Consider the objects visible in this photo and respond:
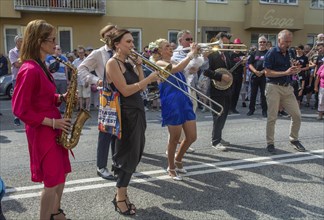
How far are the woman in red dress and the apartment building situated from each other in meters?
16.1

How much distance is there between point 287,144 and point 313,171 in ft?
4.76

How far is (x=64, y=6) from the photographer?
1827cm

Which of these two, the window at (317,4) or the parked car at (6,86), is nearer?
the parked car at (6,86)

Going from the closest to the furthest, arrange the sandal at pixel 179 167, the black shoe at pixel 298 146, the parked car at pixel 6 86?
the sandal at pixel 179 167 < the black shoe at pixel 298 146 < the parked car at pixel 6 86

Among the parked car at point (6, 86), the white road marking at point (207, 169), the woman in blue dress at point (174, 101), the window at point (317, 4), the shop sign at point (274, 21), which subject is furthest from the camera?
the window at point (317, 4)

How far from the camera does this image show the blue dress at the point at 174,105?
452cm

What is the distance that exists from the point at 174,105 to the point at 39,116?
6.77 feet

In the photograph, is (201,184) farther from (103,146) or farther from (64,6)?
(64,6)

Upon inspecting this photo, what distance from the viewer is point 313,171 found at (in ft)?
16.7

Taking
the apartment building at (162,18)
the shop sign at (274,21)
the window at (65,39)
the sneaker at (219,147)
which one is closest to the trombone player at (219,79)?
the sneaker at (219,147)

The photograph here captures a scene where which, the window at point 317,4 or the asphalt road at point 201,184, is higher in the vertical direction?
the window at point 317,4

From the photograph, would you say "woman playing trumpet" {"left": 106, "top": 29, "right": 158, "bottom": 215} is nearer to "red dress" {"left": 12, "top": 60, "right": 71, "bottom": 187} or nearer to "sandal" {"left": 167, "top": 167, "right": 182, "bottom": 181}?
"red dress" {"left": 12, "top": 60, "right": 71, "bottom": 187}

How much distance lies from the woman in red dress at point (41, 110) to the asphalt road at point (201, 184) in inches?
37.6

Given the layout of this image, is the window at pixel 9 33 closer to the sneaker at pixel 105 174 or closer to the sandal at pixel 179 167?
the sneaker at pixel 105 174
